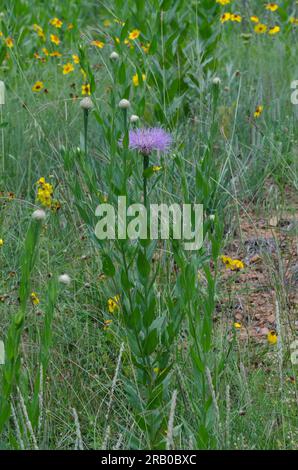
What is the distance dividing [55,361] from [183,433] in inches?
21.5

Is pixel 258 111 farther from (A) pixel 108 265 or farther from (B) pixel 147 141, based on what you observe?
(A) pixel 108 265

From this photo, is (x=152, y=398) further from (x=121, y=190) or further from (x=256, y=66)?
(x=256, y=66)

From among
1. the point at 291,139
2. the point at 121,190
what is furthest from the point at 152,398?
the point at 291,139

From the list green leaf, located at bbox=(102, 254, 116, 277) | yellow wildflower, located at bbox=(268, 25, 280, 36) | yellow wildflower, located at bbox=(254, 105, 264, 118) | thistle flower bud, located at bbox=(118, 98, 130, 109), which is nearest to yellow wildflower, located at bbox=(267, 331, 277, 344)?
green leaf, located at bbox=(102, 254, 116, 277)

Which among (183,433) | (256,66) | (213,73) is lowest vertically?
(183,433)

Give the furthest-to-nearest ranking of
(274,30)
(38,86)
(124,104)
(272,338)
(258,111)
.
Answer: (274,30) < (38,86) < (258,111) < (272,338) < (124,104)

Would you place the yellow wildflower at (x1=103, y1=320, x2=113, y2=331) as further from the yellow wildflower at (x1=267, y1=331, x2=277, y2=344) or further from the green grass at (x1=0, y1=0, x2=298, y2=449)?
the yellow wildflower at (x1=267, y1=331, x2=277, y2=344)

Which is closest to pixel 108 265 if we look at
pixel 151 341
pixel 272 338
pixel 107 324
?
pixel 151 341

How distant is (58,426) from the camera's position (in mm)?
2719

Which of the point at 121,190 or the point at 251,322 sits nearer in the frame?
the point at 121,190

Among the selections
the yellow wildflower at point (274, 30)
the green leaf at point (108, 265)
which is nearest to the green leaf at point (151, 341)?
the green leaf at point (108, 265)

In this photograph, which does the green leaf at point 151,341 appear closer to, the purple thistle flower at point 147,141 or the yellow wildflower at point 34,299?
the purple thistle flower at point 147,141

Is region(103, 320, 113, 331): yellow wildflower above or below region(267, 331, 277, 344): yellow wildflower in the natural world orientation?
above

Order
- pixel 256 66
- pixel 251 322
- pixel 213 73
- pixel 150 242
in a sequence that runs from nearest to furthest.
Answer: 1. pixel 150 242
2. pixel 251 322
3. pixel 213 73
4. pixel 256 66
